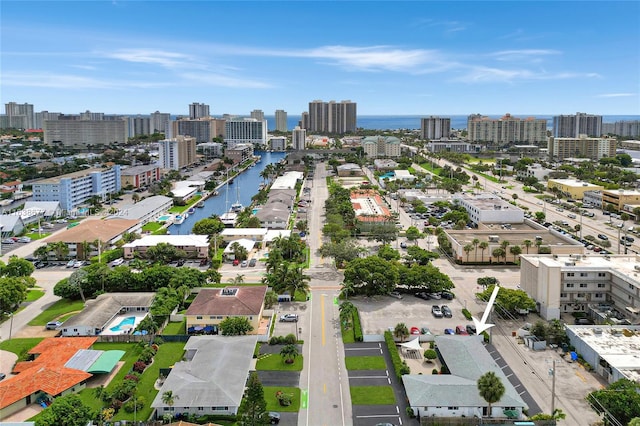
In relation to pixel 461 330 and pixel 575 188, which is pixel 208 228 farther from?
pixel 575 188

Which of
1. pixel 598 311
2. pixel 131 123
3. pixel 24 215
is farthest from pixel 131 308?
pixel 131 123

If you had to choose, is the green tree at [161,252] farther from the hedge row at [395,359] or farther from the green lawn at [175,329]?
the hedge row at [395,359]

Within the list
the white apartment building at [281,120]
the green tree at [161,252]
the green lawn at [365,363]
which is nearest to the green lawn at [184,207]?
the green tree at [161,252]

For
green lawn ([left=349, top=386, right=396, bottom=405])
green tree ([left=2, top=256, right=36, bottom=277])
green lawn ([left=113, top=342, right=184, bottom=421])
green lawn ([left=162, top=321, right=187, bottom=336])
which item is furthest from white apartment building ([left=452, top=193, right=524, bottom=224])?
green tree ([left=2, top=256, right=36, bottom=277])

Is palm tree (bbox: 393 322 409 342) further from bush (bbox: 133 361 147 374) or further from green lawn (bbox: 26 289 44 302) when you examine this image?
green lawn (bbox: 26 289 44 302)

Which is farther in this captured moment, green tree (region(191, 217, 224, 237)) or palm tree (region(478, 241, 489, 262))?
green tree (region(191, 217, 224, 237))

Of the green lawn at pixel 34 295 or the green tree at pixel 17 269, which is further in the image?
the green tree at pixel 17 269

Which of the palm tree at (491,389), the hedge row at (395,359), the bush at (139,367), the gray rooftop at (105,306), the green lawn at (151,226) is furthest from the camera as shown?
the green lawn at (151,226)

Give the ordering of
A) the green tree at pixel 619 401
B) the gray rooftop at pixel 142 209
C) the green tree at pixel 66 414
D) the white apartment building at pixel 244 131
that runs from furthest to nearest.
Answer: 1. the white apartment building at pixel 244 131
2. the gray rooftop at pixel 142 209
3. the green tree at pixel 619 401
4. the green tree at pixel 66 414
